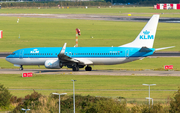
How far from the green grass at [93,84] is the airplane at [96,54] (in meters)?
4.86

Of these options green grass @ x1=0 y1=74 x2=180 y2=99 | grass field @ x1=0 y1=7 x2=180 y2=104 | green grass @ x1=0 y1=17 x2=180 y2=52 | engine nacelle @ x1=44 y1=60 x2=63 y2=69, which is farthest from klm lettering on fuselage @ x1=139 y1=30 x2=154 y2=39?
green grass @ x1=0 y1=17 x2=180 y2=52

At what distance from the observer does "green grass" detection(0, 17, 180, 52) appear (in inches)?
4528

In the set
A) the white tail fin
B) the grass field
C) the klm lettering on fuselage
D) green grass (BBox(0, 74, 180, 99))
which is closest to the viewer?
green grass (BBox(0, 74, 180, 99))

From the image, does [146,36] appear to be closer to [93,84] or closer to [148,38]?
[148,38]

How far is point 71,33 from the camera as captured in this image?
141 meters

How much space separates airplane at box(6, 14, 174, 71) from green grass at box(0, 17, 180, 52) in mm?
35152

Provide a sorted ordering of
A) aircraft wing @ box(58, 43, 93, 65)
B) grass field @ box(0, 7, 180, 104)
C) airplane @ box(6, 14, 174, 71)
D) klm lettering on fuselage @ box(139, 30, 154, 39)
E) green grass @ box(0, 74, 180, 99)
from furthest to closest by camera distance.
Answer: klm lettering on fuselage @ box(139, 30, 154, 39)
airplane @ box(6, 14, 174, 71)
aircraft wing @ box(58, 43, 93, 65)
grass field @ box(0, 7, 180, 104)
green grass @ box(0, 74, 180, 99)

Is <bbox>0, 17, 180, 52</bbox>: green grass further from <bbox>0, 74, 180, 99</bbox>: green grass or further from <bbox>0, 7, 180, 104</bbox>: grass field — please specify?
<bbox>0, 74, 180, 99</bbox>: green grass

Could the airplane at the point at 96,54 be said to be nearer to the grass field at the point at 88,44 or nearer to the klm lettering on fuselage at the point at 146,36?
the klm lettering on fuselage at the point at 146,36

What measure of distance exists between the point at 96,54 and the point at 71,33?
248 ft

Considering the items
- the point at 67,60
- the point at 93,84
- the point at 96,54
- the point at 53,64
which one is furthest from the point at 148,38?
the point at 93,84

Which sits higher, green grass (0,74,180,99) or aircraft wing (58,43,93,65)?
aircraft wing (58,43,93,65)

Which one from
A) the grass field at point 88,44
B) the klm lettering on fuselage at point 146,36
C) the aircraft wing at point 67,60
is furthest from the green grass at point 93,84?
the klm lettering on fuselage at point 146,36

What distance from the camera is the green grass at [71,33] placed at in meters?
115
